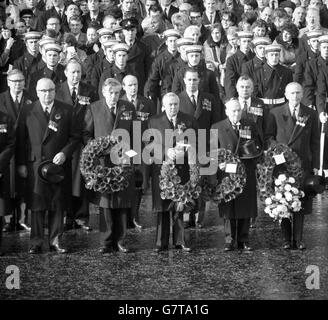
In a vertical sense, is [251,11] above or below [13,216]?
above

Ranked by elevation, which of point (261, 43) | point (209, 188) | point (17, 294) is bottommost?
point (17, 294)

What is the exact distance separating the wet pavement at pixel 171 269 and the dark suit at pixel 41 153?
391 mm

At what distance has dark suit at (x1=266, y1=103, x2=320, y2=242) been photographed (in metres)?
13.4

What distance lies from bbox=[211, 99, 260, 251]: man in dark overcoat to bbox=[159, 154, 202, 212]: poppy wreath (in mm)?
420

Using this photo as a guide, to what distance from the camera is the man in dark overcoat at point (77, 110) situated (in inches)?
551

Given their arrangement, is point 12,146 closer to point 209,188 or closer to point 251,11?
point 209,188

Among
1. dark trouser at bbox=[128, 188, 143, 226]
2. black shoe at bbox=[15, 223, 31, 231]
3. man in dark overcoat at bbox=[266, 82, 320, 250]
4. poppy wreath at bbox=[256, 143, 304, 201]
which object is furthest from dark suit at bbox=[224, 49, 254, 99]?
black shoe at bbox=[15, 223, 31, 231]

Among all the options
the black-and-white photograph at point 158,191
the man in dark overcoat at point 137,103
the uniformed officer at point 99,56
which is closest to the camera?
the black-and-white photograph at point 158,191

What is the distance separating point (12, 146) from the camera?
13.1 metres

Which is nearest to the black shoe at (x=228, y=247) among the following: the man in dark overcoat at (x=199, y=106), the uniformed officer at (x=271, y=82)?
the man in dark overcoat at (x=199, y=106)

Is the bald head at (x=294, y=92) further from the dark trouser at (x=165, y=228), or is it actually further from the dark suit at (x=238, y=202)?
the dark trouser at (x=165, y=228)

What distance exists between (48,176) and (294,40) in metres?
5.64

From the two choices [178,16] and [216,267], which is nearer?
[216,267]

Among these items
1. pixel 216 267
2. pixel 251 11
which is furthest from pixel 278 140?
pixel 251 11
